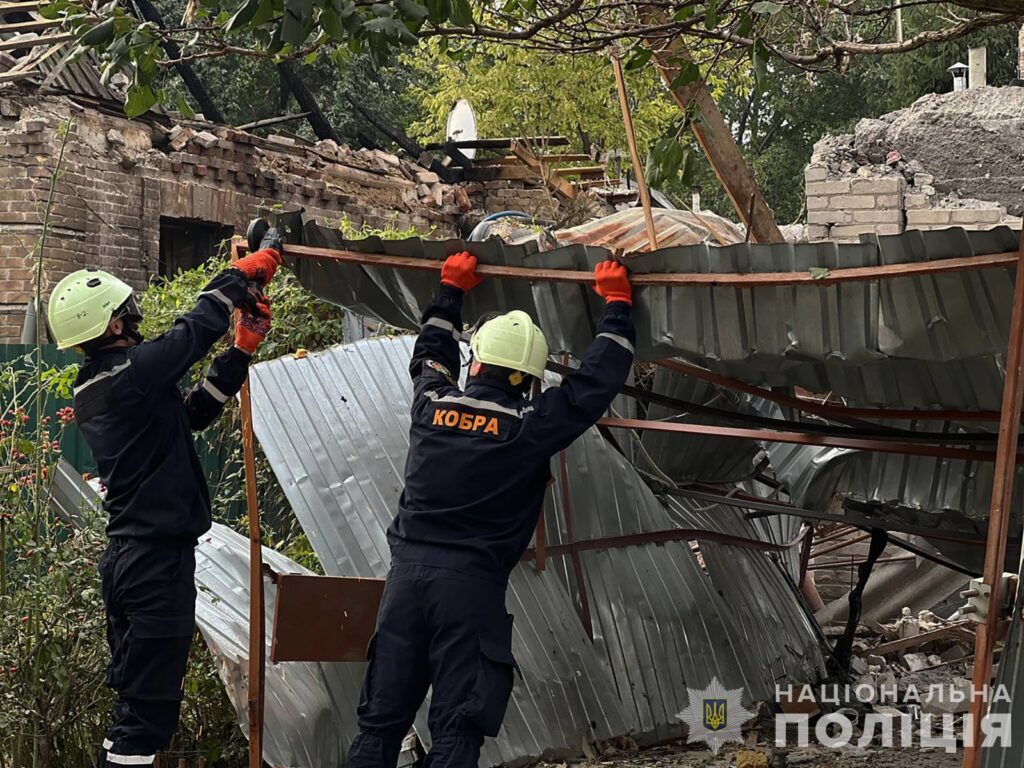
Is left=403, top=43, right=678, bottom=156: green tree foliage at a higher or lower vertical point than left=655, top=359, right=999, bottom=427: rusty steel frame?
higher

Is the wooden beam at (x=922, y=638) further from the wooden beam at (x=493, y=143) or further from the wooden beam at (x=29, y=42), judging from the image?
the wooden beam at (x=493, y=143)

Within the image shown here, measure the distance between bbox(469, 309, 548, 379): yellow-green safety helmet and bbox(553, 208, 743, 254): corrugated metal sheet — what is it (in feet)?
7.64

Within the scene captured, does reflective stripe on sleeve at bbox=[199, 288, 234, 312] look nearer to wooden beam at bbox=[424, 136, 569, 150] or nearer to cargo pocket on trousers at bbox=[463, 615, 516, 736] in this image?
cargo pocket on trousers at bbox=[463, 615, 516, 736]

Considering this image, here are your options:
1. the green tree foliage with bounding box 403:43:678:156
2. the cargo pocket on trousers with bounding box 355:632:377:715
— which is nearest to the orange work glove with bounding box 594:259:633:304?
the cargo pocket on trousers with bounding box 355:632:377:715

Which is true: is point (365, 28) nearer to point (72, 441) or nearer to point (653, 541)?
point (653, 541)

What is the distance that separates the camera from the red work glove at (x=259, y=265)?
4.32 meters

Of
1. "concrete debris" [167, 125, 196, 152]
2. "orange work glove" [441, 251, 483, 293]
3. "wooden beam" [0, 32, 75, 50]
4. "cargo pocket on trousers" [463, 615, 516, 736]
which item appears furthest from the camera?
"concrete debris" [167, 125, 196, 152]

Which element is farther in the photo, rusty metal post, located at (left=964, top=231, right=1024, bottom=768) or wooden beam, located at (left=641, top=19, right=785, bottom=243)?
wooden beam, located at (left=641, top=19, right=785, bottom=243)

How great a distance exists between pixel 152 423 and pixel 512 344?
1.28 metres

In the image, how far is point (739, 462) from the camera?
6.41 m

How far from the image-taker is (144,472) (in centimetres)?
422

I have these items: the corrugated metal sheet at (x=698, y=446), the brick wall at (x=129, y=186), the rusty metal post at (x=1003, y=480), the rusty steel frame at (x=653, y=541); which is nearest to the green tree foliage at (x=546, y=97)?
the brick wall at (x=129, y=186)

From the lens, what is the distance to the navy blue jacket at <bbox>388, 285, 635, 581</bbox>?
4.02m
